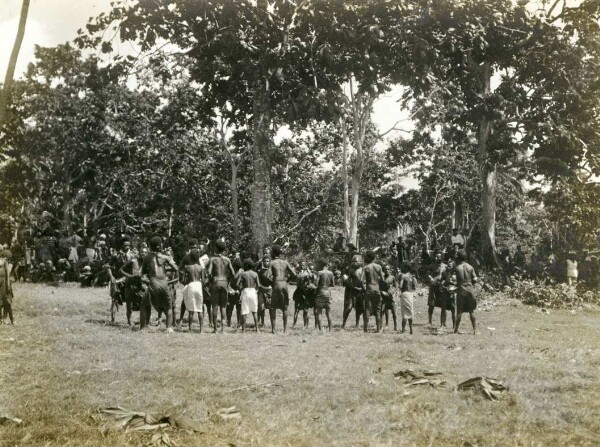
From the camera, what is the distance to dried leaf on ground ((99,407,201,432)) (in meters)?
5.57

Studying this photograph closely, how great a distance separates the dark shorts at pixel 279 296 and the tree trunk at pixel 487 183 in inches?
545

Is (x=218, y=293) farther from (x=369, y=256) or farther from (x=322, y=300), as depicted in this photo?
(x=369, y=256)

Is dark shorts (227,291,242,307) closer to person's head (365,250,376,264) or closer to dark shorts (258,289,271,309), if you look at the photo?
dark shorts (258,289,271,309)

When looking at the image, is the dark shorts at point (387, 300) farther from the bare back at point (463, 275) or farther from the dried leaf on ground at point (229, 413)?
the dried leaf on ground at point (229, 413)

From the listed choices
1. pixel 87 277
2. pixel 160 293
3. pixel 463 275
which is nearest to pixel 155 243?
pixel 160 293

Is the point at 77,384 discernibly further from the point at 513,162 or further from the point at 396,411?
the point at 513,162

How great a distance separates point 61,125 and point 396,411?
23514mm

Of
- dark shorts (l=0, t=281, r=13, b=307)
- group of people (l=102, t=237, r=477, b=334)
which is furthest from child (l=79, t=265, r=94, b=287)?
dark shorts (l=0, t=281, r=13, b=307)

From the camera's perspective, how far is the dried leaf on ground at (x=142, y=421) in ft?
18.3

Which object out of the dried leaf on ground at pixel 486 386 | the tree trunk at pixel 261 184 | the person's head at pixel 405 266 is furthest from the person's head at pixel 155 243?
the dried leaf on ground at pixel 486 386

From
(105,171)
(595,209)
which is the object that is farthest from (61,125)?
(595,209)

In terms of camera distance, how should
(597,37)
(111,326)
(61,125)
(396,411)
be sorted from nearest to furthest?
(396,411) → (111,326) → (597,37) → (61,125)

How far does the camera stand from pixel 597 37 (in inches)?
783

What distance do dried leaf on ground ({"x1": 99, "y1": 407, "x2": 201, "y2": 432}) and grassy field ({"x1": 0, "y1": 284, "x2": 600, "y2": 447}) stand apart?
10 centimetres
